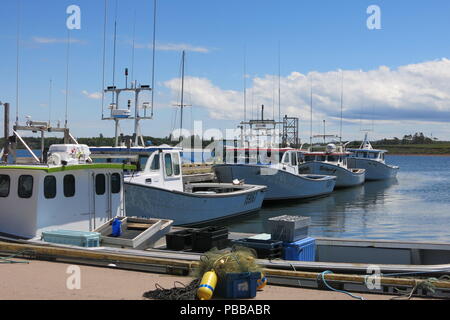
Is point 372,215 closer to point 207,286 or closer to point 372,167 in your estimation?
point 207,286

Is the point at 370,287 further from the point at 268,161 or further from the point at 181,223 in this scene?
the point at 268,161

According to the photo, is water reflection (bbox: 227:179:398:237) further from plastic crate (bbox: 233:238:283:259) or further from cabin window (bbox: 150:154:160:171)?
plastic crate (bbox: 233:238:283:259)

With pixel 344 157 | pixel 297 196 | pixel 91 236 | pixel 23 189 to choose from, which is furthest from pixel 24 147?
pixel 344 157

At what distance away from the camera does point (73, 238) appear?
9.84 meters

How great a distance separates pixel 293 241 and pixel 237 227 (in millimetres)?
12738

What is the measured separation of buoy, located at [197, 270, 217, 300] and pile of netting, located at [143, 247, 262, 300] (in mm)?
116

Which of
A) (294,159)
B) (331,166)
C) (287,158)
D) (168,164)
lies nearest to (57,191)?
(168,164)

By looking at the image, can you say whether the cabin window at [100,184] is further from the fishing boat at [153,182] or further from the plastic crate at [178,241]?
the fishing boat at [153,182]

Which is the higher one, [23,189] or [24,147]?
[24,147]

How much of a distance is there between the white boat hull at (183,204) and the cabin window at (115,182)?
5.27 metres

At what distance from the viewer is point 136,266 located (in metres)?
8.43

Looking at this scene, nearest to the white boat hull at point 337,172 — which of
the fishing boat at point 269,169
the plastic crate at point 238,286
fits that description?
the fishing boat at point 269,169

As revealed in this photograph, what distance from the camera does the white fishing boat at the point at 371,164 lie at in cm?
5084
